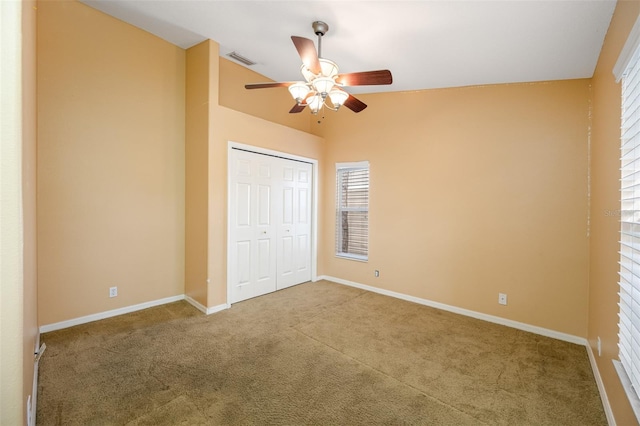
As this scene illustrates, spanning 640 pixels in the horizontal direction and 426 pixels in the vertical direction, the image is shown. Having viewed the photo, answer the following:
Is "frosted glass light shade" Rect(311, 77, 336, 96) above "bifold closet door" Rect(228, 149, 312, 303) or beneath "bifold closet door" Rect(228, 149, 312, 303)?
above

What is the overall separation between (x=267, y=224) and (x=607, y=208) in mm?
3628

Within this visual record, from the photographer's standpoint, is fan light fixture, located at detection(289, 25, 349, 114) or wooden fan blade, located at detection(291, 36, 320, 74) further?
fan light fixture, located at detection(289, 25, 349, 114)

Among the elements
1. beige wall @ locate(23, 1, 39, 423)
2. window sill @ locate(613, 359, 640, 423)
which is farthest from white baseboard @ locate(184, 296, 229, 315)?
window sill @ locate(613, 359, 640, 423)

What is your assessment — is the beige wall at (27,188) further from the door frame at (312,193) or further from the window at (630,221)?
the window at (630,221)

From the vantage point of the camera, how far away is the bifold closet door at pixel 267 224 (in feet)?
12.7

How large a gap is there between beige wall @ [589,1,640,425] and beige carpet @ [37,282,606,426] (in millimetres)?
379

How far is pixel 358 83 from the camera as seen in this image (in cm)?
253

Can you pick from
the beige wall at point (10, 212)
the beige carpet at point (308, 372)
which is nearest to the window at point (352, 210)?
the beige carpet at point (308, 372)

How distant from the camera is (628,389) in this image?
1517mm

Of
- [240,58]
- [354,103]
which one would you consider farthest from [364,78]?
[240,58]

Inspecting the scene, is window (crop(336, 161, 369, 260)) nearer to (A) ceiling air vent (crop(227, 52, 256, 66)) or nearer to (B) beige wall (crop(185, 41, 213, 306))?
(A) ceiling air vent (crop(227, 52, 256, 66))

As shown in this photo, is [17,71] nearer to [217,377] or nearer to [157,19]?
[217,377]

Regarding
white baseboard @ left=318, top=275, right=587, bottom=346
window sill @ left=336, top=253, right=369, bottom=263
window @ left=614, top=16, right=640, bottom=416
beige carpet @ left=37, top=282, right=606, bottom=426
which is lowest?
beige carpet @ left=37, top=282, right=606, bottom=426

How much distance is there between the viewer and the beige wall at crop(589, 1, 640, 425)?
1.81 meters
